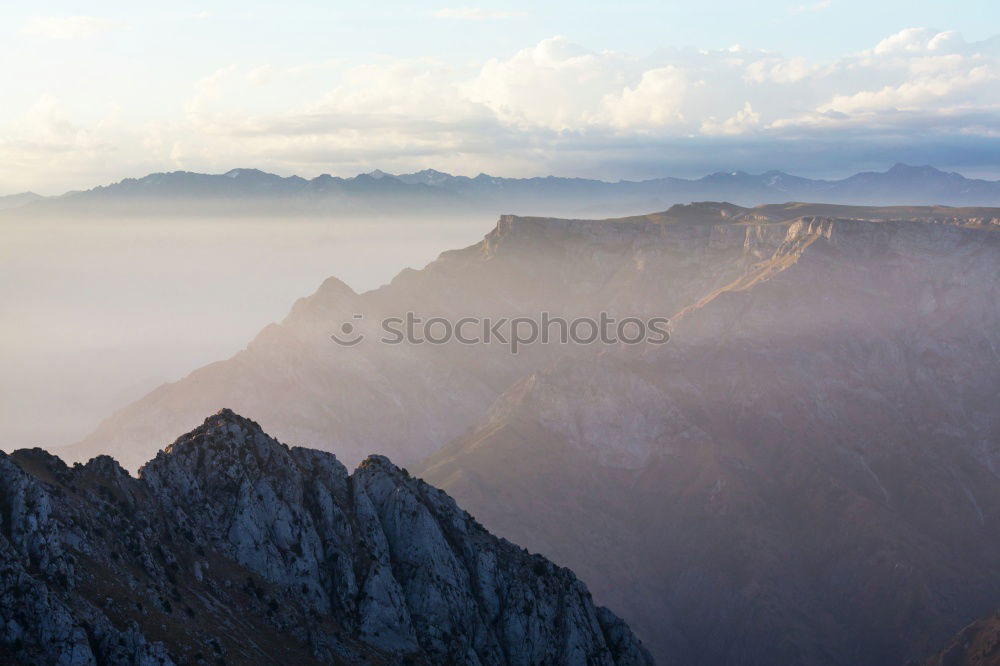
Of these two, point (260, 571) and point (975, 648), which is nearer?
point (260, 571)

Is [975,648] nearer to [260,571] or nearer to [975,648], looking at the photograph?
[975,648]

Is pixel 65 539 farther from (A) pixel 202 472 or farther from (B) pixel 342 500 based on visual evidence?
(B) pixel 342 500

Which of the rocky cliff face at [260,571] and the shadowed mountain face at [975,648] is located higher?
the rocky cliff face at [260,571]

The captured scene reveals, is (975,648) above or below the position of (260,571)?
below

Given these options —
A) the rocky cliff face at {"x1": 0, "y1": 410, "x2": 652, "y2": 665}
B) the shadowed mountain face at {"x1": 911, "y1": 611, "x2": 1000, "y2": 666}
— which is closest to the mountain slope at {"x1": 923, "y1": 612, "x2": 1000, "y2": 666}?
the shadowed mountain face at {"x1": 911, "y1": 611, "x2": 1000, "y2": 666}

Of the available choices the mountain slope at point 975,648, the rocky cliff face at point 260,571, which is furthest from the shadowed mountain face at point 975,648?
the rocky cliff face at point 260,571

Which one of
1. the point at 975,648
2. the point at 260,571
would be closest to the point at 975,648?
the point at 975,648

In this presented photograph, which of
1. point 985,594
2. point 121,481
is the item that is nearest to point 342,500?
point 121,481

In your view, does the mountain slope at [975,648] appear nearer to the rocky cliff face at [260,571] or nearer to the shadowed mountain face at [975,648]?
the shadowed mountain face at [975,648]

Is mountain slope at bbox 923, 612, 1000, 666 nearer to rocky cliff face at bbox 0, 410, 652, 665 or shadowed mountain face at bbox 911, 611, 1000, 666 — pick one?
shadowed mountain face at bbox 911, 611, 1000, 666
